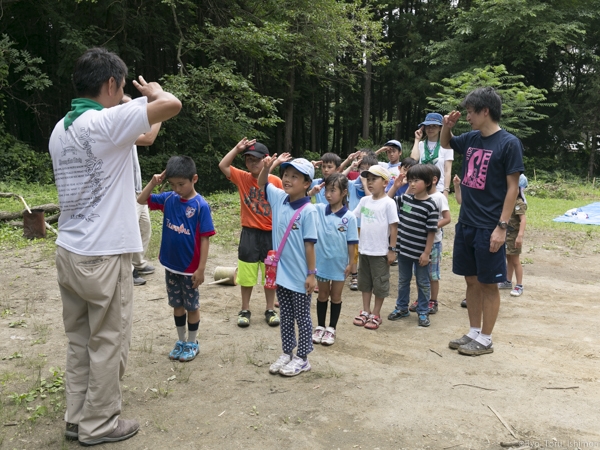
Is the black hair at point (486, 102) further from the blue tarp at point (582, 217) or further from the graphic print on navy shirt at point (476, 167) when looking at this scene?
the blue tarp at point (582, 217)

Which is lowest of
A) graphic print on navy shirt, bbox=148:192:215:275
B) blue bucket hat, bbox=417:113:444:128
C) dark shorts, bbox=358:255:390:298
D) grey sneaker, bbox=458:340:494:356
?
grey sneaker, bbox=458:340:494:356

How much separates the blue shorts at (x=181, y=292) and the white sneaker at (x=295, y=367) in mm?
903

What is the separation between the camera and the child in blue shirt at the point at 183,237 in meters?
3.96

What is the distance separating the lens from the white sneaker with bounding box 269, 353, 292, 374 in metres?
3.89

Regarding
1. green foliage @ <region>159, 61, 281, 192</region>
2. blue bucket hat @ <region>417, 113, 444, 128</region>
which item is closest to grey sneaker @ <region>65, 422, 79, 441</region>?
blue bucket hat @ <region>417, 113, 444, 128</region>

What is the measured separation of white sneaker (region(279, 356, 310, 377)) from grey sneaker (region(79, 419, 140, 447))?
1165 millimetres

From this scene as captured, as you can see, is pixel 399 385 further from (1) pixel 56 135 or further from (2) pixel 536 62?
(2) pixel 536 62

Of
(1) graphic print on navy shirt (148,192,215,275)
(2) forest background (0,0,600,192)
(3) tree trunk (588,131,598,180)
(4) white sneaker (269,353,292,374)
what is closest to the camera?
(4) white sneaker (269,353,292,374)

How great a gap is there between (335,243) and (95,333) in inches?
91.7

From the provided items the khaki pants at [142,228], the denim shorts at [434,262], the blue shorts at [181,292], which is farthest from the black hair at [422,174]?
the khaki pants at [142,228]

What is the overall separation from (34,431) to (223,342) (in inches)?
69.3

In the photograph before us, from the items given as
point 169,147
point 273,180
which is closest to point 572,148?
point 169,147

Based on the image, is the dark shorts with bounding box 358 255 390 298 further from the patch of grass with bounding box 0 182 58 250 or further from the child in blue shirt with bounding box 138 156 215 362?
the patch of grass with bounding box 0 182 58 250

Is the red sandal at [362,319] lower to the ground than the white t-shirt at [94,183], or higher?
lower
